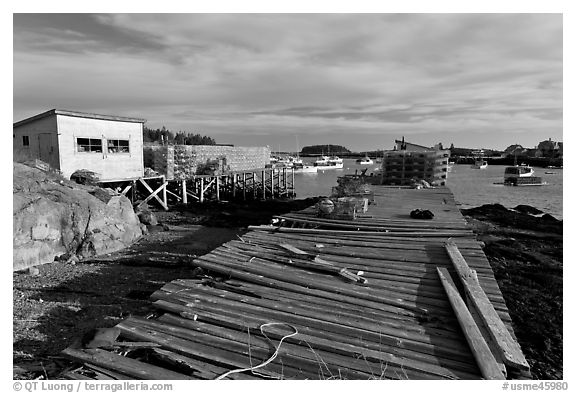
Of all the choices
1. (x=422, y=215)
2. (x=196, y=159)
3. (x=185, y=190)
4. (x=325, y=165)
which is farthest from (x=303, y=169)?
(x=422, y=215)

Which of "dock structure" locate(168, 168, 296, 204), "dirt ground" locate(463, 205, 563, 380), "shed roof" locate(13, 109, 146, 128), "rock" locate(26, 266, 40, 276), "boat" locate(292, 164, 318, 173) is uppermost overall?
"shed roof" locate(13, 109, 146, 128)

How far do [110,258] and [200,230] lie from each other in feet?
26.7

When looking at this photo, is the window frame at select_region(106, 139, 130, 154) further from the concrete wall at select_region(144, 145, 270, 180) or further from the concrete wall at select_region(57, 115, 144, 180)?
the concrete wall at select_region(144, 145, 270, 180)

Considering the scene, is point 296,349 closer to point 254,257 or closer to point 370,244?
point 254,257

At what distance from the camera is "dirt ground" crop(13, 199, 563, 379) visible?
8.23 m

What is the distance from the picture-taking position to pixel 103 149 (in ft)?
78.3

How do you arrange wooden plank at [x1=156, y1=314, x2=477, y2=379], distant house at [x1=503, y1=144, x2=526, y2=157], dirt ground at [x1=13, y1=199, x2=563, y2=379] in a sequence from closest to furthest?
1. wooden plank at [x1=156, y1=314, x2=477, y2=379]
2. dirt ground at [x1=13, y1=199, x2=563, y2=379]
3. distant house at [x1=503, y1=144, x2=526, y2=157]

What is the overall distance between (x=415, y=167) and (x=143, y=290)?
1872 centimetres

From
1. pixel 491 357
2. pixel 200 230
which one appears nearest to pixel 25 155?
pixel 200 230

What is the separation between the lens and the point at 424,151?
24.7m

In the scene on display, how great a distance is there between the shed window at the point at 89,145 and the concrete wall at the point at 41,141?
138cm

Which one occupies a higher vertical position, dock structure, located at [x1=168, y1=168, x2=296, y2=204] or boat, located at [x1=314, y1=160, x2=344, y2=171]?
boat, located at [x1=314, y1=160, x2=344, y2=171]

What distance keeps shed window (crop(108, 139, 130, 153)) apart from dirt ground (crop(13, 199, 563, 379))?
638 cm

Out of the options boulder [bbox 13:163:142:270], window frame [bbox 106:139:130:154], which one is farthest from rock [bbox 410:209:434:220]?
window frame [bbox 106:139:130:154]
